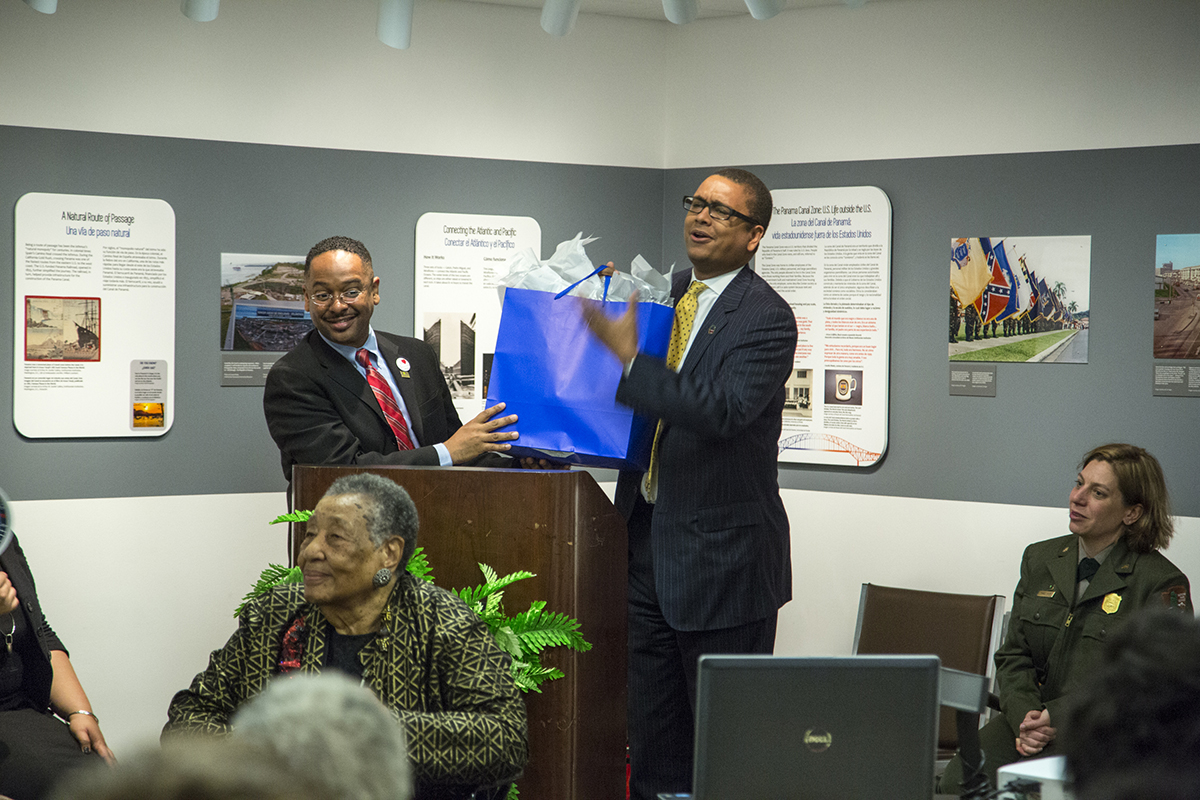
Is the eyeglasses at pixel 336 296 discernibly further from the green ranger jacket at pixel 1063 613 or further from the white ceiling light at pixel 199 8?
the green ranger jacket at pixel 1063 613

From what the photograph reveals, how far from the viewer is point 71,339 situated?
13.8 ft

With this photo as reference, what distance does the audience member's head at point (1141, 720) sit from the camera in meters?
0.94

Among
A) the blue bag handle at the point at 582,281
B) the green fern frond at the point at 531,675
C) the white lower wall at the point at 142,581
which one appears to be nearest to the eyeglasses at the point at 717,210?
the blue bag handle at the point at 582,281

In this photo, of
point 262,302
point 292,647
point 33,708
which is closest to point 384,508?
point 292,647

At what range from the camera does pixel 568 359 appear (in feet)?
8.83

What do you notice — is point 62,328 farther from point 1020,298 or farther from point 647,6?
point 1020,298

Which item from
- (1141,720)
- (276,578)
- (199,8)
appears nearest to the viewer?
(1141,720)

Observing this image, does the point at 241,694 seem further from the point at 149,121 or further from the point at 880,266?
the point at 880,266

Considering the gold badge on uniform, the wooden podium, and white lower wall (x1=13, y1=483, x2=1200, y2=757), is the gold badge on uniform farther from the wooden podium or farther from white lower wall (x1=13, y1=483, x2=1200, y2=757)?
the wooden podium

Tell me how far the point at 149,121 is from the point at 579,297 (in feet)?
7.99

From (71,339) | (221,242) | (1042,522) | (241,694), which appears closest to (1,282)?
(71,339)

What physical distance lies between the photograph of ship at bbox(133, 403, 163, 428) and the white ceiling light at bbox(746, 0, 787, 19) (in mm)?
2614

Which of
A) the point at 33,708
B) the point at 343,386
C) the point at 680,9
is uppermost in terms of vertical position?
the point at 680,9

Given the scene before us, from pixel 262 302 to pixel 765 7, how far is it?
218cm
